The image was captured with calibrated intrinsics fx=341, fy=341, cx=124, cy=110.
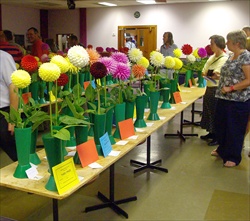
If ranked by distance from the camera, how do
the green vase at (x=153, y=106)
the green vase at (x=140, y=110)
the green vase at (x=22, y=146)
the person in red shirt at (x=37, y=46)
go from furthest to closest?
the person in red shirt at (x=37, y=46) → the green vase at (x=153, y=106) → the green vase at (x=140, y=110) → the green vase at (x=22, y=146)

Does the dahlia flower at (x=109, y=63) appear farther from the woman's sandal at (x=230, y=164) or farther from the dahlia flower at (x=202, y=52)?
the dahlia flower at (x=202, y=52)

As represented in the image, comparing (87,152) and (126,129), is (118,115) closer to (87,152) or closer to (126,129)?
(126,129)

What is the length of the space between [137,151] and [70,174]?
2631mm

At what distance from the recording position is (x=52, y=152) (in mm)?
1671

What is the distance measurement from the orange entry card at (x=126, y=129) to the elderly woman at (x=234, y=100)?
1.36m

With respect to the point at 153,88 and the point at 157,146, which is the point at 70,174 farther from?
the point at 157,146

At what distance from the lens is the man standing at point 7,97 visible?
8.16 ft

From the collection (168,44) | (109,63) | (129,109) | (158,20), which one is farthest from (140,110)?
(158,20)

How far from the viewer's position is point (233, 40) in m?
3.30

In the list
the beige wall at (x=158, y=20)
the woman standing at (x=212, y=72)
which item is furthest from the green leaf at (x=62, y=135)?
the beige wall at (x=158, y=20)

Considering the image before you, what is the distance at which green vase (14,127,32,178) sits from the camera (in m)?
1.78

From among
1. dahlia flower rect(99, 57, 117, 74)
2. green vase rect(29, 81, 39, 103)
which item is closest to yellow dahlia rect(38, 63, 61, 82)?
dahlia flower rect(99, 57, 117, 74)

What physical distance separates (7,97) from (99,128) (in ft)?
3.08

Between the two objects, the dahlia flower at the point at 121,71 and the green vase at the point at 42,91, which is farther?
the green vase at the point at 42,91
